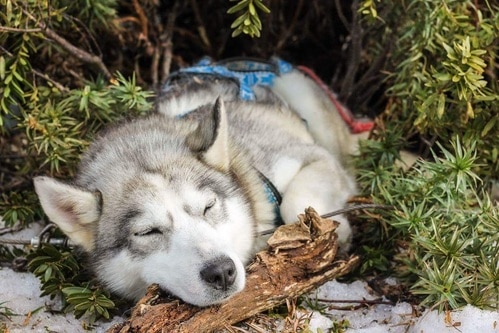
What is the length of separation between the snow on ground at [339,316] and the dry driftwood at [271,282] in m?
0.15

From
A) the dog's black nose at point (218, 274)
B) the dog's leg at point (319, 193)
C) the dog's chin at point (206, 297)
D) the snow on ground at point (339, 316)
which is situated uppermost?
the dog's black nose at point (218, 274)

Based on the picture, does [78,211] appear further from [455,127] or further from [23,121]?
[455,127]

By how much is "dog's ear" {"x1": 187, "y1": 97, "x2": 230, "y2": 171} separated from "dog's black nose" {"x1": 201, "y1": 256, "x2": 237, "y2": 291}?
28.3 inches

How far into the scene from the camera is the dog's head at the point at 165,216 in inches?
115

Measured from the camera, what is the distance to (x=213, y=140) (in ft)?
11.2

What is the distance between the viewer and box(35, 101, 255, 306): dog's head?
9.61 ft

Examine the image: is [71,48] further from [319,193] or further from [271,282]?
[271,282]

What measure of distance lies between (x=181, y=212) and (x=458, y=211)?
1383 mm

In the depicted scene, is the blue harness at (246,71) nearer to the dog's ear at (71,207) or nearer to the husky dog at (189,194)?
the husky dog at (189,194)

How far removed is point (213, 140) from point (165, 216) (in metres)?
0.53

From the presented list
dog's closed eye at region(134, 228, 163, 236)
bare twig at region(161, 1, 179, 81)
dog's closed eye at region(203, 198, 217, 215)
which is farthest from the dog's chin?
bare twig at region(161, 1, 179, 81)

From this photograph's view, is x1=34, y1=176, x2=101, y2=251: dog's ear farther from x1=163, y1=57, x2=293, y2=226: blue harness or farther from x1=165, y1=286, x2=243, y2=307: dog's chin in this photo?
x1=163, y1=57, x2=293, y2=226: blue harness

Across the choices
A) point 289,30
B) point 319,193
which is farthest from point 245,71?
point 319,193

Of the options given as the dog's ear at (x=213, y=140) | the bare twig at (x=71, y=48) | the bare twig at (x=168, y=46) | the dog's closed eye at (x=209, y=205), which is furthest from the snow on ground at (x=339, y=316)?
the bare twig at (x=168, y=46)
